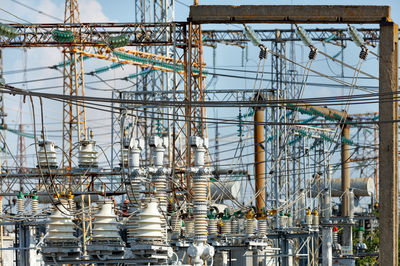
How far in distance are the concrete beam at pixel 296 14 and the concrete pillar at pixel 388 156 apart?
82 cm

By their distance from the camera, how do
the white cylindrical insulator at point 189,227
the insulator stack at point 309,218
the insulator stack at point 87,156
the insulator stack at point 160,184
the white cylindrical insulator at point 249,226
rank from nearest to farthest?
the insulator stack at point 160,184 → the insulator stack at point 87,156 → the white cylindrical insulator at point 189,227 → the white cylindrical insulator at point 249,226 → the insulator stack at point 309,218

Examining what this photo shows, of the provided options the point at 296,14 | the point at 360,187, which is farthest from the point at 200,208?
the point at 360,187

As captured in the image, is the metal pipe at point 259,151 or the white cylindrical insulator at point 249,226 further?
the metal pipe at point 259,151

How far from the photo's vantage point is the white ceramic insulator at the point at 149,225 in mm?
13953

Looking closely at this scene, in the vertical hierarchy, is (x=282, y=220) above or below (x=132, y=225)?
below

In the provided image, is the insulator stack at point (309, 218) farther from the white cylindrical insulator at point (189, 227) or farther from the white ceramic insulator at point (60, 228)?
the white ceramic insulator at point (60, 228)

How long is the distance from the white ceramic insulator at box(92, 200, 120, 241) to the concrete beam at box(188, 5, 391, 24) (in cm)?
373

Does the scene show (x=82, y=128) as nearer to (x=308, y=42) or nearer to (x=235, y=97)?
(x=235, y=97)

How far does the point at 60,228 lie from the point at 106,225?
0.98 m

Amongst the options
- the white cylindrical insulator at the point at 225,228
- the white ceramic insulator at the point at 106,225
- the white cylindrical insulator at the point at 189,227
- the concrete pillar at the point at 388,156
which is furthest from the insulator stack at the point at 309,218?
the concrete pillar at the point at 388,156

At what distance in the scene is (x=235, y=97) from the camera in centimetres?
3912

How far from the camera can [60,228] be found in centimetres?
1495

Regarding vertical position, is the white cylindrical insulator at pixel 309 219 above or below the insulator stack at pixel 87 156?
below

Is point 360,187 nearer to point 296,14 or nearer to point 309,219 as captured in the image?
point 309,219
